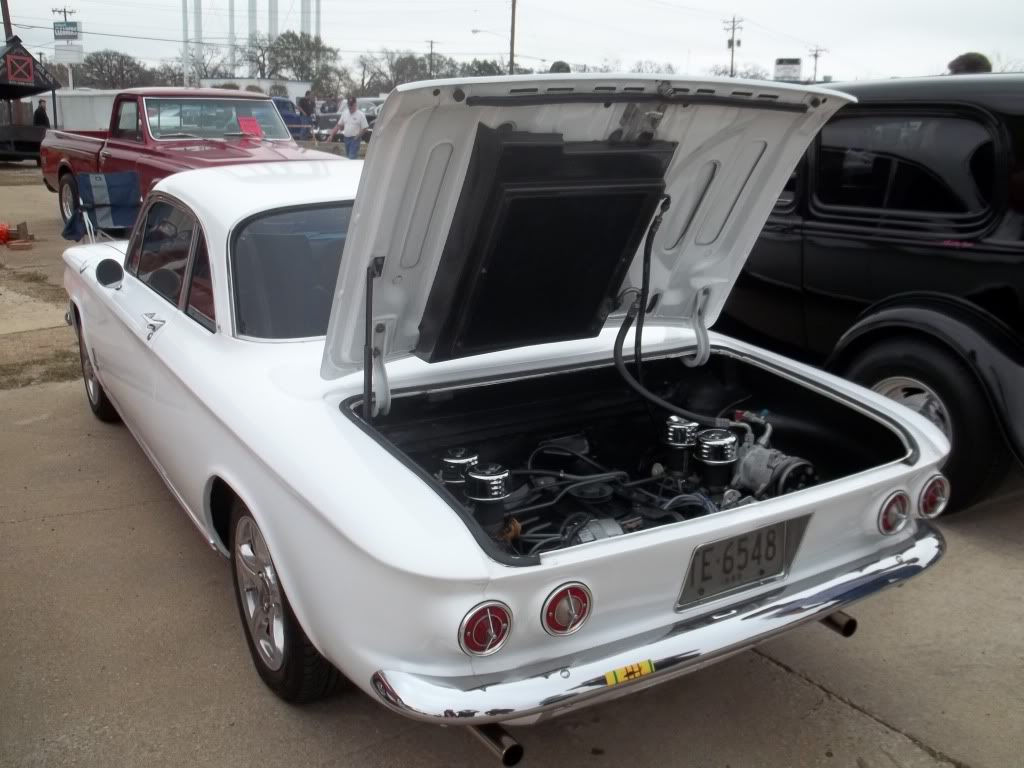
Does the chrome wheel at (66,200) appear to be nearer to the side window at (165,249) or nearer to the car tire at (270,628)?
the side window at (165,249)

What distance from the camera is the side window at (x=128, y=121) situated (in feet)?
31.0

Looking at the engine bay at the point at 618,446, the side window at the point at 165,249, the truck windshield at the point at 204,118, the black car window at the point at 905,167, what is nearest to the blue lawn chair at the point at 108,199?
the truck windshield at the point at 204,118

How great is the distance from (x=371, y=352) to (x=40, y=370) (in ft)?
14.5

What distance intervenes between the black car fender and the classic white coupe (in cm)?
96

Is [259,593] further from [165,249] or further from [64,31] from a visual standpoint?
[64,31]

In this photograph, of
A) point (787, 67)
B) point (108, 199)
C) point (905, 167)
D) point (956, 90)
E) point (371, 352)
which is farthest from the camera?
point (787, 67)

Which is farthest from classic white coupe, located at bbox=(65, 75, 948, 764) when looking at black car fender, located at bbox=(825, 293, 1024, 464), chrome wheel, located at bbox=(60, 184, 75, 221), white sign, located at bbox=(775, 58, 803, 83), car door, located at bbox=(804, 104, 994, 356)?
white sign, located at bbox=(775, 58, 803, 83)

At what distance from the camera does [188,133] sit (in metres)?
9.29

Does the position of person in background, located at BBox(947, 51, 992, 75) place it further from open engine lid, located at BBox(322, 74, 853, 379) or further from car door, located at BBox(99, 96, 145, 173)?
car door, located at BBox(99, 96, 145, 173)

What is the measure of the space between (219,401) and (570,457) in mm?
1162

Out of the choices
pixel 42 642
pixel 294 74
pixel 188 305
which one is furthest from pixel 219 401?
pixel 294 74

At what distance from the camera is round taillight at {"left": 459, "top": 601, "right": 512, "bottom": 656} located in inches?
77.5

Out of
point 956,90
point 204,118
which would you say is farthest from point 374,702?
point 204,118

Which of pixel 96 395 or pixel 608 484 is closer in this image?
pixel 608 484
